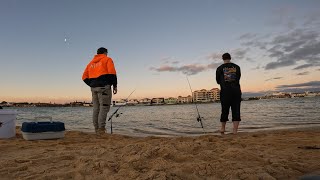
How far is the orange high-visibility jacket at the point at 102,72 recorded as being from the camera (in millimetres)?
7902

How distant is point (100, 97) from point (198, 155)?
4716mm

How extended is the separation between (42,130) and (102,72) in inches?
85.1

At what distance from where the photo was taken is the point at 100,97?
800cm

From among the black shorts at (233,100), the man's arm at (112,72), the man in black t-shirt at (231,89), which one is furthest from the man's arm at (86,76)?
the black shorts at (233,100)

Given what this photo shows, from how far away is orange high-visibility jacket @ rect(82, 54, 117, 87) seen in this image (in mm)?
7902

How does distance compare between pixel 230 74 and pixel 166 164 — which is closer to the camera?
pixel 166 164

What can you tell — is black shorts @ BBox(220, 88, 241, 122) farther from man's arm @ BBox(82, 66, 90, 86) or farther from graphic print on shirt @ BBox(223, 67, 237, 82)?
man's arm @ BBox(82, 66, 90, 86)

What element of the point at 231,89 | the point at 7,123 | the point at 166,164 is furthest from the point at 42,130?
the point at 231,89

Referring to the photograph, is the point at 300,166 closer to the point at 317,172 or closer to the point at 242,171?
the point at 317,172

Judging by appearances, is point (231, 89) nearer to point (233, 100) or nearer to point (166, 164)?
point (233, 100)

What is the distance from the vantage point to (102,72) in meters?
7.93

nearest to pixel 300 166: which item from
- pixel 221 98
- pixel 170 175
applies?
pixel 170 175

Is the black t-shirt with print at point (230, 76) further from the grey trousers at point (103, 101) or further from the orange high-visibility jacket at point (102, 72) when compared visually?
the grey trousers at point (103, 101)

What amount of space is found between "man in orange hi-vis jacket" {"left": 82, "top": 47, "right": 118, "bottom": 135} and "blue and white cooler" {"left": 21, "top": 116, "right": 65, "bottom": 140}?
3.92 ft
